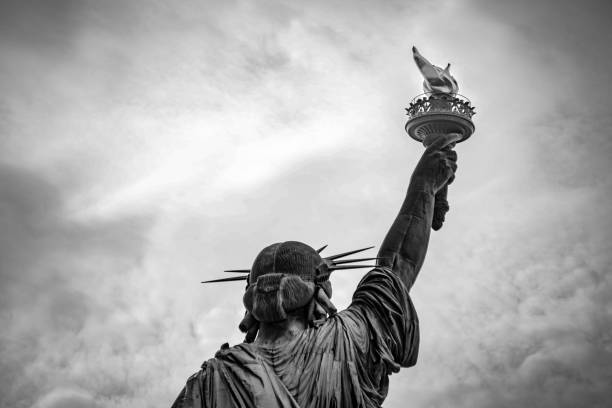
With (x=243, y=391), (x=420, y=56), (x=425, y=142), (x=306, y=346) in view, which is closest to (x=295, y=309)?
(x=306, y=346)

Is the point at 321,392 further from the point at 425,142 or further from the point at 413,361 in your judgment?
the point at 425,142

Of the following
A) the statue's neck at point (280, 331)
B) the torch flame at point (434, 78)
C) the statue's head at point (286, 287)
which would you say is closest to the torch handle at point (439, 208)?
the torch flame at point (434, 78)

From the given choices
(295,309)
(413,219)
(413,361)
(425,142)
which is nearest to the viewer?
(295,309)

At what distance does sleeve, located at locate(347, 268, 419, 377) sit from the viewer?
1089cm

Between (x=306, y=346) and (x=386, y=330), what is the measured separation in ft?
3.61

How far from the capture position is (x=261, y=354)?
10312 millimetres

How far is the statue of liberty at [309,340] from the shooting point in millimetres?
9977

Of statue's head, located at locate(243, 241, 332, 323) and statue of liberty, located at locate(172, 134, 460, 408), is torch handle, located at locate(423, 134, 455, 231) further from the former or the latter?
statue's head, located at locate(243, 241, 332, 323)

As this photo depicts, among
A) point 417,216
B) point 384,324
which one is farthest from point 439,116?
point 384,324

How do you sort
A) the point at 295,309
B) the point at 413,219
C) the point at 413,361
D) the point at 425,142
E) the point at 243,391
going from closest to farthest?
1. the point at 243,391
2. the point at 295,309
3. the point at 413,361
4. the point at 413,219
5. the point at 425,142

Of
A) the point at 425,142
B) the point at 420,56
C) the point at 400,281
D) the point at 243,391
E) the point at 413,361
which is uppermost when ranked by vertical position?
the point at 420,56

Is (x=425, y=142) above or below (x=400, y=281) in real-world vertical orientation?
above

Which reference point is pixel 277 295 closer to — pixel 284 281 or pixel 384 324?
pixel 284 281

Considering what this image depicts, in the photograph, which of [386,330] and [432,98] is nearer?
[386,330]
